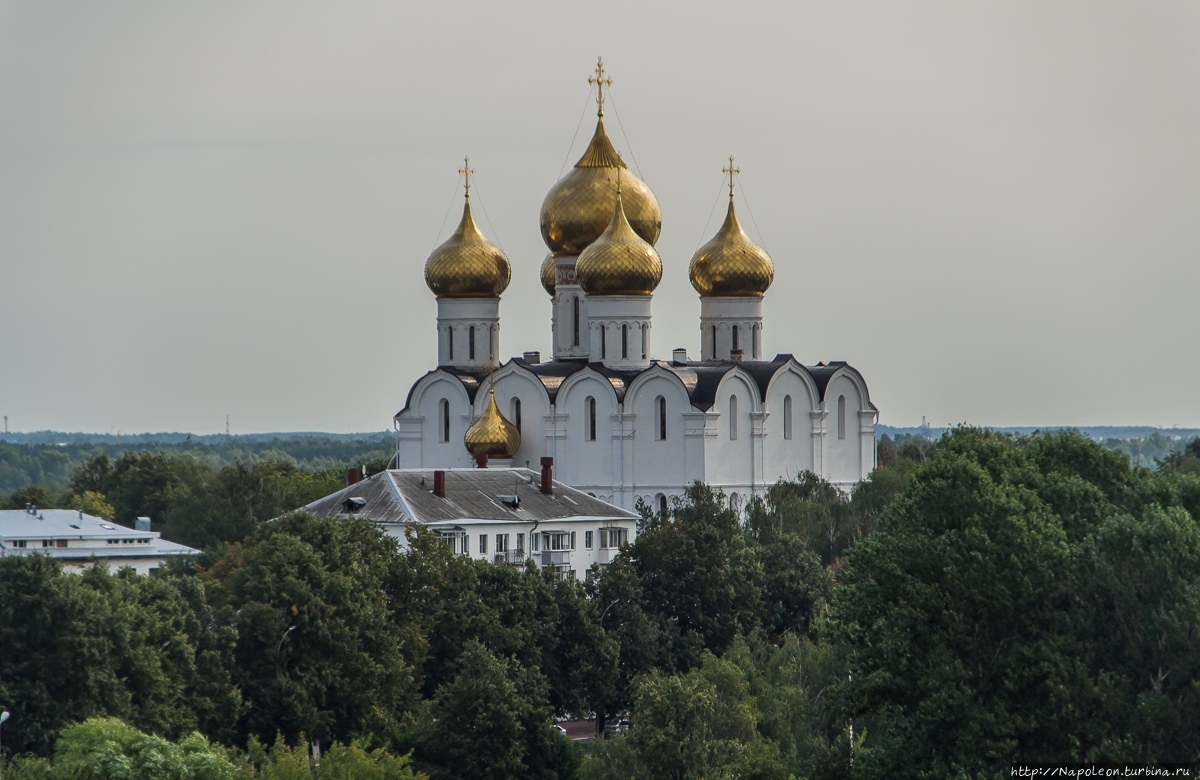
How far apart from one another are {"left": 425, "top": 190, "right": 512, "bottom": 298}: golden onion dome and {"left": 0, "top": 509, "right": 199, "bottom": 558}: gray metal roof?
8433mm

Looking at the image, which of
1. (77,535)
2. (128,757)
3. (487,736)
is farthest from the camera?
(77,535)

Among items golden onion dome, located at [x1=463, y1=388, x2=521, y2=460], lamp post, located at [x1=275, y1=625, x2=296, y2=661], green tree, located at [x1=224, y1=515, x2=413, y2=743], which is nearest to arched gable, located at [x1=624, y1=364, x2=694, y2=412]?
golden onion dome, located at [x1=463, y1=388, x2=521, y2=460]

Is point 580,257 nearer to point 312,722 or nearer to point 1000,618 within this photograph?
point 312,722

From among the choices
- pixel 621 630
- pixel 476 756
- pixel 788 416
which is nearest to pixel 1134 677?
pixel 476 756

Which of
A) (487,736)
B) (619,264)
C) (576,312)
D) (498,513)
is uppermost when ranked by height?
(619,264)

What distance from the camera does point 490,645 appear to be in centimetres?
3991

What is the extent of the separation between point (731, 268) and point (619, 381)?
15.6 feet

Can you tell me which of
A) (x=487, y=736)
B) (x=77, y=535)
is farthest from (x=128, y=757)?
(x=77, y=535)

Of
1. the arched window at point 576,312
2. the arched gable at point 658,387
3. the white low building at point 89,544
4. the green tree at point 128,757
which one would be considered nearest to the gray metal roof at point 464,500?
the arched gable at point 658,387

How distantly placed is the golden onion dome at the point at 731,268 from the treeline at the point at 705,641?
6901 millimetres

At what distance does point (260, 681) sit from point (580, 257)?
819 inches

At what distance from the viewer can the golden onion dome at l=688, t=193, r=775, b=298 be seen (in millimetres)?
58094

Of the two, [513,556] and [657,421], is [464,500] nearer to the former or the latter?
[513,556]

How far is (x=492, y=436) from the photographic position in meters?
54.7
